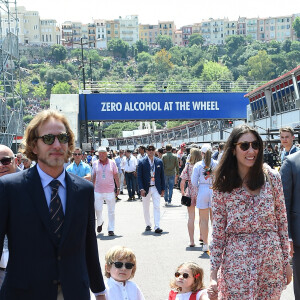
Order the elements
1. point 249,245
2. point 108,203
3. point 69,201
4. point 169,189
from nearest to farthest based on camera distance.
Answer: point 69,201, point 249,245, point 108,203, point 169,189

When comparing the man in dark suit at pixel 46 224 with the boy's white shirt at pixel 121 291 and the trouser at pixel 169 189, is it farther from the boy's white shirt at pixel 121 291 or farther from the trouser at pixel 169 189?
the trouser at pixel 169 189

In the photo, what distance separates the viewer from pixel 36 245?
12.1ft

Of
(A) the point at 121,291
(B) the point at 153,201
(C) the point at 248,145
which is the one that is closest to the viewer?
(C) the point at 248,145

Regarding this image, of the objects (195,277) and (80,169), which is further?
(80,169)

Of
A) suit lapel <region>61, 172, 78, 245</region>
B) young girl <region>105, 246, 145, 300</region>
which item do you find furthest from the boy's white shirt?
suit lapel <region>61, 172, 78, 245</region>

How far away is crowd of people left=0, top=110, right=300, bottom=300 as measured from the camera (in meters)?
3.69

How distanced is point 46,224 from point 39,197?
156 mm

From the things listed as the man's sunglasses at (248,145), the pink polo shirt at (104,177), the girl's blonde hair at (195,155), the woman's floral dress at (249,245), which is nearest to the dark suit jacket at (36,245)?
the woman's floral dress at (249,245)

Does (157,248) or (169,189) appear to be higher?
(169,189)

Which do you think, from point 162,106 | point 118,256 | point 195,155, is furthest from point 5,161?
point 162,106

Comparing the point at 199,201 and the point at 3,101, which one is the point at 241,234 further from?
the point at 3,101

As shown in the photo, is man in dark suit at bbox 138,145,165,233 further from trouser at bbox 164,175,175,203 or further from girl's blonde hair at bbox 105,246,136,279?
girl's blonde hair at bbox 105,246,136,279

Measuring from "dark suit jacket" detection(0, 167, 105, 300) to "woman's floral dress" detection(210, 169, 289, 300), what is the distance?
3.89 feet

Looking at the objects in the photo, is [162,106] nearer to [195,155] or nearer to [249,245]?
[195,155]
